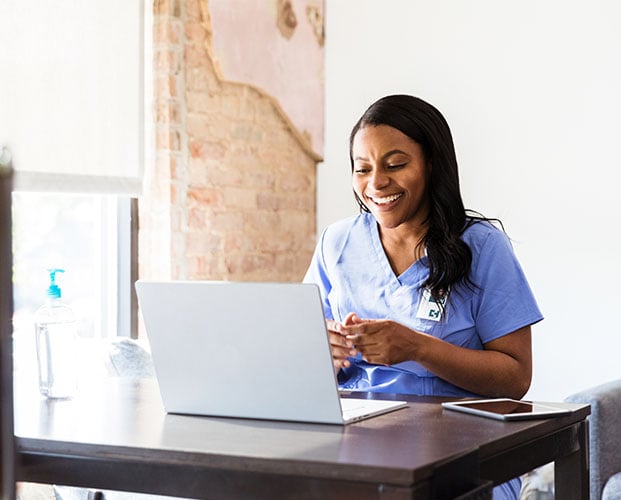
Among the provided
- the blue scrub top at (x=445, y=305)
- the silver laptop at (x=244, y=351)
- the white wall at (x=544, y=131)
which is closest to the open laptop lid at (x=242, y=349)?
the silver laptop at (x=244, y=351)

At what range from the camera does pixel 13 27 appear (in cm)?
292

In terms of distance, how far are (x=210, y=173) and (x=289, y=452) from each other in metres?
2.42

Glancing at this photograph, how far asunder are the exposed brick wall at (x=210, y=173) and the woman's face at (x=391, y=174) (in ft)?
4.59

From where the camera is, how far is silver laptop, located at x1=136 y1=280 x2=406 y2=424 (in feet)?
5.13

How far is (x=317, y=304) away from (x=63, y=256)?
1.97m

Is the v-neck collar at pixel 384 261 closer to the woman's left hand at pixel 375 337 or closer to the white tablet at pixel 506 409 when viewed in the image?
the woman's left hand at pixel 375 337

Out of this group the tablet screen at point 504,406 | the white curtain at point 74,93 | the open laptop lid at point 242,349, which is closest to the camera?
the open laptop lid at point 242,349

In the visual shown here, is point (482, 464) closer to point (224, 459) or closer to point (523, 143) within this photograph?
point (224, 459)

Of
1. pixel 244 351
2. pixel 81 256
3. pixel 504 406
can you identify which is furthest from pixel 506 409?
pixel 81 256

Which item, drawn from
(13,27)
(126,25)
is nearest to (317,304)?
(13,27)

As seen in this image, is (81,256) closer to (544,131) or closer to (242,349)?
(544,131)

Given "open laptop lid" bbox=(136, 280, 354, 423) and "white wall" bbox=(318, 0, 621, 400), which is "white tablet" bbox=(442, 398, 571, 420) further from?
"white wall" bbox=(318, 0, 621, 400)

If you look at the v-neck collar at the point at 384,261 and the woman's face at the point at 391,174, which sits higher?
the woman's face at the point at 391,174

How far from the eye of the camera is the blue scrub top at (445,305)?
2135 millimetres
